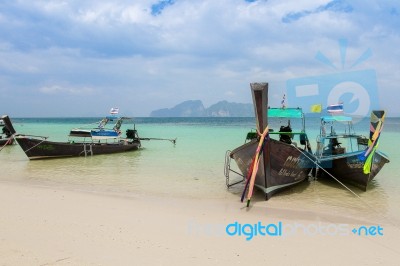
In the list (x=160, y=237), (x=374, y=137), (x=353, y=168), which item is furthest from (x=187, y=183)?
(x=374, y=137)

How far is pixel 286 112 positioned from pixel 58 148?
11239mm

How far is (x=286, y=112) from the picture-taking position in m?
10.0

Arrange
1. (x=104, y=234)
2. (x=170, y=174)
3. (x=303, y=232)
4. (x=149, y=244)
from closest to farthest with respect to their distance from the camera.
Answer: (x=149, y=244), (x=104, y=234), (x=303, y=232), (x=170, y=174)

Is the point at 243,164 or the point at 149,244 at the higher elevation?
the point at 243,164

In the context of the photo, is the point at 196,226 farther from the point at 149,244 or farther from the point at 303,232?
the point at 303,232

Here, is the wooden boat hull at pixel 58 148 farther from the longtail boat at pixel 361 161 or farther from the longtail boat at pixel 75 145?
the longtail boat at pixel 361 161

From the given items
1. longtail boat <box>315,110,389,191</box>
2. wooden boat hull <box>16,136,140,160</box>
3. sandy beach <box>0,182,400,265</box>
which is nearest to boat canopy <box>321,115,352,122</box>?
longtail boat <box>315,110,389,191</box>

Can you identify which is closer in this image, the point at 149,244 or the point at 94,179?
the point at 149,244

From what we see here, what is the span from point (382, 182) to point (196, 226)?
7.49 m

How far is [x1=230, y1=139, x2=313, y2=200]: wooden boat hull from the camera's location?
25.8ft

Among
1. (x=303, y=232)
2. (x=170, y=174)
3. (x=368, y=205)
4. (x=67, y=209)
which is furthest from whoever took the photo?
(x=170, y=174)

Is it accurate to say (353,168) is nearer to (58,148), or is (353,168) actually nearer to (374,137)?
(374,137)

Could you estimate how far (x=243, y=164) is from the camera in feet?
29.0

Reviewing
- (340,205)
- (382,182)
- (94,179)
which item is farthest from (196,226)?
(382,182)
